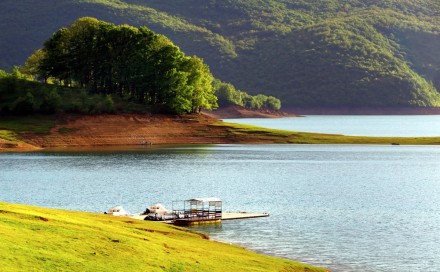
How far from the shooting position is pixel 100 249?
172 ft

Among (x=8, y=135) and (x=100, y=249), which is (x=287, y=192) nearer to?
(x=100, y=249)

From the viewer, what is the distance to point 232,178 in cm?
12744

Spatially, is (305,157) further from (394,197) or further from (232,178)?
(394,197)

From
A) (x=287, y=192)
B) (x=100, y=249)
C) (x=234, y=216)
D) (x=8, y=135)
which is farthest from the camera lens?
(x=8, y=135)

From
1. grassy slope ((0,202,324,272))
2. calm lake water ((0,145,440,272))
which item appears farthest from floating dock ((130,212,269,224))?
grassy slope ((0,202,324,272))

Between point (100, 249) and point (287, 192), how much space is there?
58.3 m

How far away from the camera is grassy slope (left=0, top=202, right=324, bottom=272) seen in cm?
4702

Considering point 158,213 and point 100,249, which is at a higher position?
point 100,249

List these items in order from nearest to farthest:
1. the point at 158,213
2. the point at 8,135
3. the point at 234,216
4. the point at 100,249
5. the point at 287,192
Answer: the point at 100,249 → the point at 158,213 → the point at 234,216 → the point at 287,192 → the point at 8,135

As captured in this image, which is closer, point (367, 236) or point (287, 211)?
point (367, 236)

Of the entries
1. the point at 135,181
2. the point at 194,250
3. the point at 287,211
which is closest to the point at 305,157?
the point at 135,181

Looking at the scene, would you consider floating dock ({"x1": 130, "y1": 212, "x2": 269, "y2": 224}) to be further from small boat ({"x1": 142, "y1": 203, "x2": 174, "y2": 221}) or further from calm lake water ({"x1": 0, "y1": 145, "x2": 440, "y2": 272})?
calm lake water ({"x1": 0, "y1": 145, "x2": 440, "y2": 272})

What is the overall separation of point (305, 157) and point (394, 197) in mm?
71668

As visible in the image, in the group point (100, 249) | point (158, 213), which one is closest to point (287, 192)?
point (158, 213)
